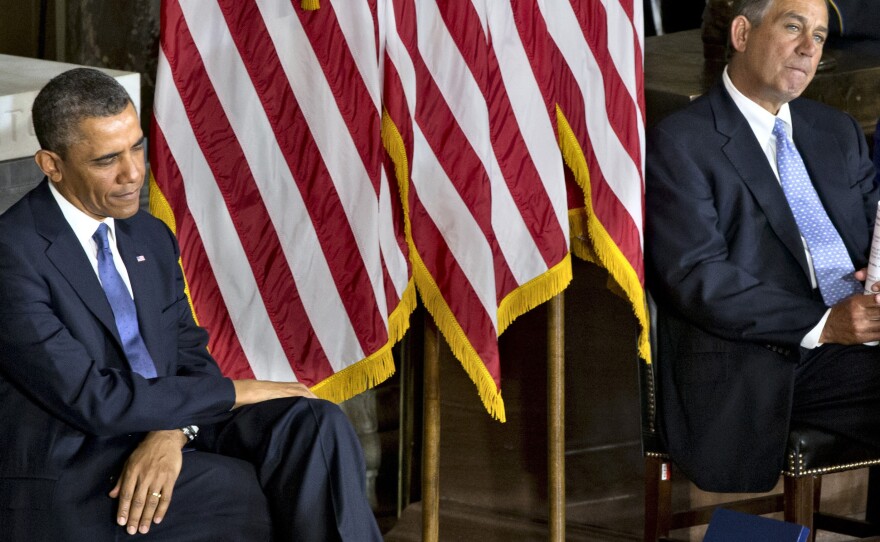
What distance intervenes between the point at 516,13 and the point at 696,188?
64 cm

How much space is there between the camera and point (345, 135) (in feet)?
10.9

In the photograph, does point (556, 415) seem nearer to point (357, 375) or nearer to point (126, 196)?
point (357, 375)

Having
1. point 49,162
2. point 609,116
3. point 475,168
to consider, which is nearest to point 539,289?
point 475,168

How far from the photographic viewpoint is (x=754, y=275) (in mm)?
3525

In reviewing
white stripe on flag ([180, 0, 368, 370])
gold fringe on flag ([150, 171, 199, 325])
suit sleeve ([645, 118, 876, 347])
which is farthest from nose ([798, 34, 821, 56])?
gold fringe on flag ([150, 171, 199, 325])

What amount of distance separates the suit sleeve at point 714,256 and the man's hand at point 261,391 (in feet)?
3.49

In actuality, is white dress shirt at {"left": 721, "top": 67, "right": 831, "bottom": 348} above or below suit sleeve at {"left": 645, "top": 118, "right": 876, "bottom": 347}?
above

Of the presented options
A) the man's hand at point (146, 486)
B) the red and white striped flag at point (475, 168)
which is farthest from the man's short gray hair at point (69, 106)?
the red and white striped flag at point (475, 168)

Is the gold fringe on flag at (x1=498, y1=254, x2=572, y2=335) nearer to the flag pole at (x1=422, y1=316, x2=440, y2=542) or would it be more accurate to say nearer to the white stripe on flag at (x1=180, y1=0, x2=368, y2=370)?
the flag pole at (x1=422, y1=316, x2=440, y2=542)

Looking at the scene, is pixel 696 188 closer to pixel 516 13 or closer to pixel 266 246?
pixel 516 13

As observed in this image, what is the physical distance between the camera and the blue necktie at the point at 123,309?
9.08ft

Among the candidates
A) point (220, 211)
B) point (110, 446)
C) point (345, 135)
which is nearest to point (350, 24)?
point (345, 135)

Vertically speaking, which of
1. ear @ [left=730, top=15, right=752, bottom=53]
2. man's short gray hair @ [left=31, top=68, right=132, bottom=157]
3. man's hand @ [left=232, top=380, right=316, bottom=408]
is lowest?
man's hand @ [left=232, top=380, right=316, bottom=408]

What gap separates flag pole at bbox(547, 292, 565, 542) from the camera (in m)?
3.68
